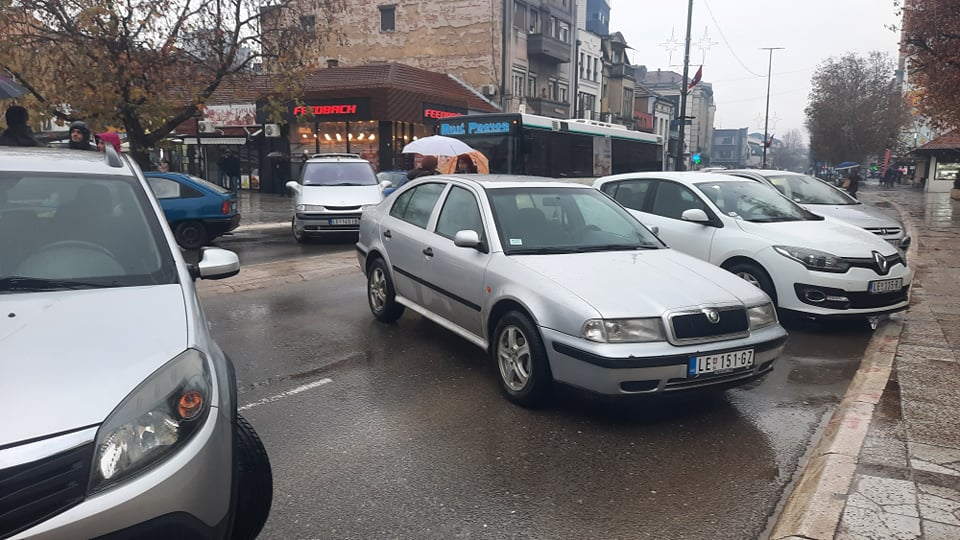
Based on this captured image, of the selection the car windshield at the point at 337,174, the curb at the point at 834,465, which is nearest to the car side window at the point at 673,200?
the curb at the point at 834,465

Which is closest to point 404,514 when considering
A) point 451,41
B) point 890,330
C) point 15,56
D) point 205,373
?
point 205,373

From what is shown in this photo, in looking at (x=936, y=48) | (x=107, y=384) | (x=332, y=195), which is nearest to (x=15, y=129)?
(x=332, y=195)

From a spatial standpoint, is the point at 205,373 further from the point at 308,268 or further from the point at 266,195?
the point at 266,195

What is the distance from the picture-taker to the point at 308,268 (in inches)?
416

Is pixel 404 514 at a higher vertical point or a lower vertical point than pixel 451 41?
lower

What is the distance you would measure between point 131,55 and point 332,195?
5.22 m

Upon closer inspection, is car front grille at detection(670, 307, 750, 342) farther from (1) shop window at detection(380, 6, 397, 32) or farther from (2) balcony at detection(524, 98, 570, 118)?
(2) balcony at detection(524, 98, 570, 118)

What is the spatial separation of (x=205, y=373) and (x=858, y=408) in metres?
4.15

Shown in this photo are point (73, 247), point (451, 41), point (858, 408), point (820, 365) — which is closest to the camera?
point (73, 247)

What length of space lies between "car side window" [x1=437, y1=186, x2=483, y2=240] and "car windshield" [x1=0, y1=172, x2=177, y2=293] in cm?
273

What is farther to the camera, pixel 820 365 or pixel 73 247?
pixel 820 365

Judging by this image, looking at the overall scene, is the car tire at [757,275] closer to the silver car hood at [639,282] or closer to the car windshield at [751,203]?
the car windshield at [751,203]

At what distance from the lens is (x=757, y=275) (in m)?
7.14

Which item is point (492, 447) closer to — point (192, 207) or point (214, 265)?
point (214, 265)
